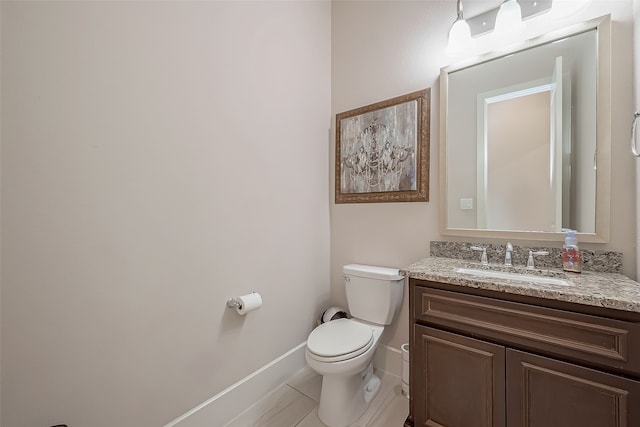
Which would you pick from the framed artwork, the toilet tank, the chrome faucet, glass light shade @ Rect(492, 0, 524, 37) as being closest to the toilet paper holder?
the toilet tank

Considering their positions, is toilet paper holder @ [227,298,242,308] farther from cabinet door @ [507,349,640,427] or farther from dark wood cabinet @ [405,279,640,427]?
cabinet door @ [507,349,640,427]

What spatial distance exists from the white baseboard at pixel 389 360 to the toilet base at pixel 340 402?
0.37 m

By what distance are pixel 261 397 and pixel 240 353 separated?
1.14 ft

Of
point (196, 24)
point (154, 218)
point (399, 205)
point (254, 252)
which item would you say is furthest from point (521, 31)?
point (154, 218)

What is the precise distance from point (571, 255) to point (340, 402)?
138cm

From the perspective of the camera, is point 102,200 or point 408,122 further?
point 408,122

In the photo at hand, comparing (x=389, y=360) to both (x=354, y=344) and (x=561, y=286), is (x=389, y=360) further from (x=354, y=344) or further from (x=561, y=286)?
(x=561, y=286)

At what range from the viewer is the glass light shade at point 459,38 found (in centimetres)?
149

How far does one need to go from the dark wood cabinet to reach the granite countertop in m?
0.04

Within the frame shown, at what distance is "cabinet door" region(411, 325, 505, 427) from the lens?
106 centimetres

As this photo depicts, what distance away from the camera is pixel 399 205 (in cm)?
182

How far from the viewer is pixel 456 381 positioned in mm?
1151

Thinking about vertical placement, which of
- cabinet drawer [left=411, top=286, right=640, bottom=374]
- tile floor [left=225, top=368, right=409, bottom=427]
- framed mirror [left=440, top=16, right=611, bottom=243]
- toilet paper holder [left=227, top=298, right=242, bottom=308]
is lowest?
tile floor [left=225, top=368, right=409, bottom=427]

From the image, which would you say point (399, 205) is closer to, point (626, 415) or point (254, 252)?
point (254, 252)
